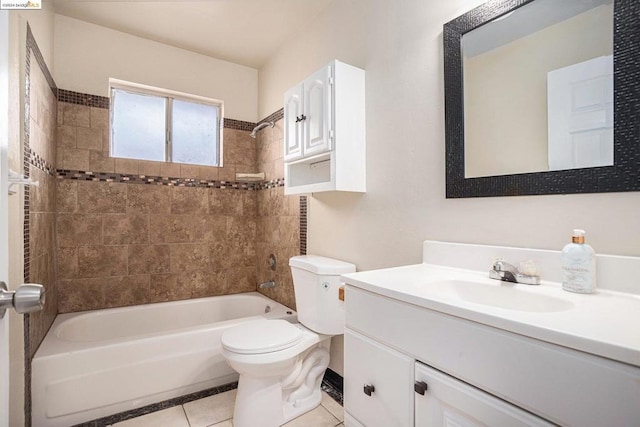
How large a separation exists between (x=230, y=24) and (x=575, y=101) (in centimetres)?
230

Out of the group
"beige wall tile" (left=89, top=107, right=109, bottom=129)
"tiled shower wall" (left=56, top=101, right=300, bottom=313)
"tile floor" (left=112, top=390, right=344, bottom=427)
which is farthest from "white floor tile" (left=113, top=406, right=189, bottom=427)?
"beige wall tile" (left=89, top=107, right=109, bottom=129)

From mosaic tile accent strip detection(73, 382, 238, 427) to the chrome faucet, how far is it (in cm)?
178

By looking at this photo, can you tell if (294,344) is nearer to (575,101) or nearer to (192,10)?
(575,101)

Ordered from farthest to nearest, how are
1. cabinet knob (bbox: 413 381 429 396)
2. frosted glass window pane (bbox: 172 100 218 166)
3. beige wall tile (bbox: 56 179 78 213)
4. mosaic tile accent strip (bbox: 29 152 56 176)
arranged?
1. frosted glass window pane (bbox: 172 100 218 166)
2. beige wall tile (bbox: 56 179 78 213)
3. mosaic tile accent strip (bbox: 29 152 56 176)
4. cabinet knob (bbox: 413 381 429 396)

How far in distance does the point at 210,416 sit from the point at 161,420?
262mm

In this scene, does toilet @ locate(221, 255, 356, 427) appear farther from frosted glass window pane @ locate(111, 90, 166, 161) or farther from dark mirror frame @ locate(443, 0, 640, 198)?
frosted glass window pane @ locate(111, 90, 166, 161)

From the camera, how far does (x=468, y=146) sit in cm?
127

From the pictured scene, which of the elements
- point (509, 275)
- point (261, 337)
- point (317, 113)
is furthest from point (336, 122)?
point (261, 337)

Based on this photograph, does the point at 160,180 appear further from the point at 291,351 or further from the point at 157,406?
the point at 291,351

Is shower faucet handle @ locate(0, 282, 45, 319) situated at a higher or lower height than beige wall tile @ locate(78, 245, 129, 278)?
higher

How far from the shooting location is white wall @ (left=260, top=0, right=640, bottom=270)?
0.99 m

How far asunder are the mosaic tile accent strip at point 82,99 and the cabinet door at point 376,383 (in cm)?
256

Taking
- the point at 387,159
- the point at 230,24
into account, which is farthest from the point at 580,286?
the point at 230,24

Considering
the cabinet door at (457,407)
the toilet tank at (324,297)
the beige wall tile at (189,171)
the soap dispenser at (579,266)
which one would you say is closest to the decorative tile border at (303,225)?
the toilet tank at (324,297)
